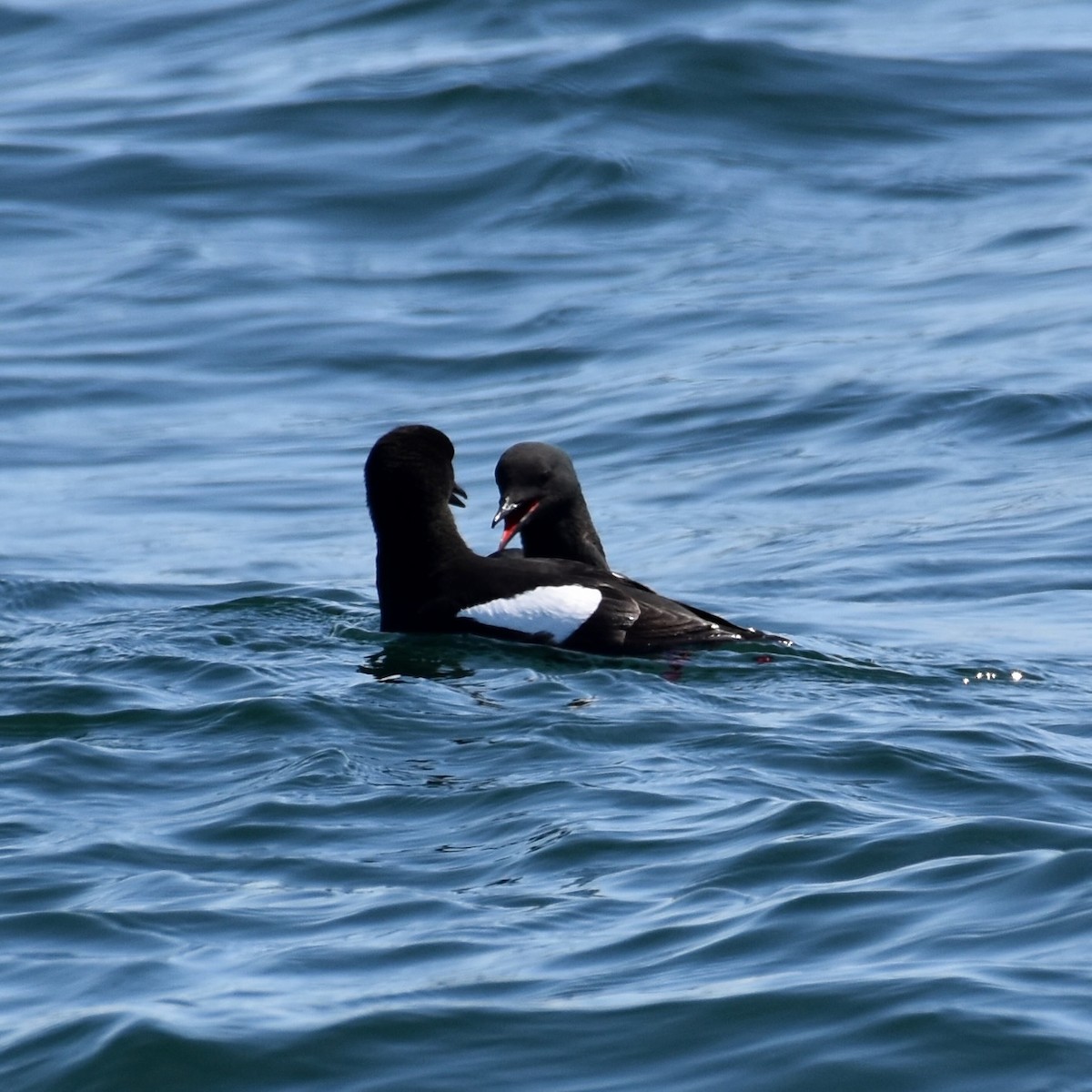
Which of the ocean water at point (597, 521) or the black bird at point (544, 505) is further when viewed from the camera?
the black bird at point (544, 505)

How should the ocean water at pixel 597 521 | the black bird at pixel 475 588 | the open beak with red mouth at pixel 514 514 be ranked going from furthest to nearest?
1. the open beak with red mouth at pixel 514 514
2. the black bird at pixel 475 588
3. the ocean water at pixel 597 521

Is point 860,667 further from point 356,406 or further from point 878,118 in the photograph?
point 878,118

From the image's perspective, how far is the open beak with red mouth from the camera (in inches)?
384

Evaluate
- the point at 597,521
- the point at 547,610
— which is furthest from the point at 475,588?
the point at 597,521

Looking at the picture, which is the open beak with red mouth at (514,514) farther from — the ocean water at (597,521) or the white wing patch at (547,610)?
the ocean water at (597,521)

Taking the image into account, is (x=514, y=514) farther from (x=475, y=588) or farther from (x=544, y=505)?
(x=475, y=588)

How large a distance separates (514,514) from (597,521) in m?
2.92

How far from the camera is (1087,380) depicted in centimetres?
1452

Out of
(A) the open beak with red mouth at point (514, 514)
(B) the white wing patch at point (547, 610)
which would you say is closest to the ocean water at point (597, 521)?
(B) the white wing patch at point (547, 610)

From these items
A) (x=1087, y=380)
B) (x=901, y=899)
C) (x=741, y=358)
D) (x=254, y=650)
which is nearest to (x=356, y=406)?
(x=741, y=358)

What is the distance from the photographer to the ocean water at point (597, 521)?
527 centimetres

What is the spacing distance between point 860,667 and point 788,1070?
12.9 feet

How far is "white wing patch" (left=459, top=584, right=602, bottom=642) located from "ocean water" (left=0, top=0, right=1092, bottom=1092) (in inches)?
6.3

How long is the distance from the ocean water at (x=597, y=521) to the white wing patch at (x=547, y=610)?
0.53 feet
